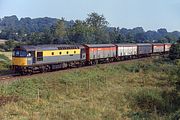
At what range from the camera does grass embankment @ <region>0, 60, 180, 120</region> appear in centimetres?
2286

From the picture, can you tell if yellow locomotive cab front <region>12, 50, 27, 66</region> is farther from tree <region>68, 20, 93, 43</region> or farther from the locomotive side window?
tree <region>68, 20, 93, 43</region>

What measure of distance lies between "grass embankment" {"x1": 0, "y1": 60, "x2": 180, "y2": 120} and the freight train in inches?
124

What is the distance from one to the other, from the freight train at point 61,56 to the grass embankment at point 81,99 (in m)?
3.14

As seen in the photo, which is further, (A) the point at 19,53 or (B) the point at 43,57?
(B) the point at 43,57

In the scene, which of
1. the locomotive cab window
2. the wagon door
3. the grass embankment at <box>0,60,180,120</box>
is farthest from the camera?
the wagon door

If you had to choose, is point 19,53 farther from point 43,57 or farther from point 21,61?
point 43,57

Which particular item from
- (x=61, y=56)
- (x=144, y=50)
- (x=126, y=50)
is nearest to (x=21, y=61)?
(x=61, y=56)

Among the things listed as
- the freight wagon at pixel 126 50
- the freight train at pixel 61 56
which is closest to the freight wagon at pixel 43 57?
the freight train at pixel 61 56

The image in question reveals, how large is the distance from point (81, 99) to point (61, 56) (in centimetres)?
1611

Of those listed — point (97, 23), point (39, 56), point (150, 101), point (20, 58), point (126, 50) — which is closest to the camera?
point (150, 101)

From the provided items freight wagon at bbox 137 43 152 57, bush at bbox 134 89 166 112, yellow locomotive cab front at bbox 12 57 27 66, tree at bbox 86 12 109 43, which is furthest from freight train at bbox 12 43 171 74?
tree at bbox 86 12 109 43

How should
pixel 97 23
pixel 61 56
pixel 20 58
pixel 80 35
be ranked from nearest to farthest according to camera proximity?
pixel 20 58
pixel 61 56
pixel 80 35
pixel 97 23

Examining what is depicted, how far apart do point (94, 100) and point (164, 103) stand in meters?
5.45

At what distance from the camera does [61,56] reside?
4519 centimetres
